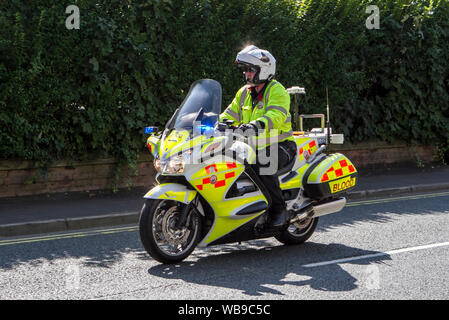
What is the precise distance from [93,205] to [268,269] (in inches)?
169

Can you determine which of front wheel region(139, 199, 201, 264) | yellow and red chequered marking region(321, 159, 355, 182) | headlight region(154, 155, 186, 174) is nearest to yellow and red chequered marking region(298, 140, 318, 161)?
yellow and red chequered marking region(321, 159, 355, 182)

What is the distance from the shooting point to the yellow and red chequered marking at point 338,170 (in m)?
6.88

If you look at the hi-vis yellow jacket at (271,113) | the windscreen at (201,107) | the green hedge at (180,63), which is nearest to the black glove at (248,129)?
the hi-vis yellow jacket at (271,113)

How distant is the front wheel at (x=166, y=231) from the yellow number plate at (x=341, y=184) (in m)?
1.72

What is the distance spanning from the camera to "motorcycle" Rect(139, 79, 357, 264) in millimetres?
5781

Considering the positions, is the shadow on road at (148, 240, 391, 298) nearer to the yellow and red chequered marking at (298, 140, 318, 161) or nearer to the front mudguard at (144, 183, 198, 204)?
the front mudguard at (144, 183, 198, 204)

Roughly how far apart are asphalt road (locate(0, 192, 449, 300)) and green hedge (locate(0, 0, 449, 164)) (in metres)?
2.45

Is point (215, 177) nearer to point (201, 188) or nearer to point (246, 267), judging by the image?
point (201, 188)

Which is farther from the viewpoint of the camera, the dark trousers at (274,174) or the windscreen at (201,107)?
the dark trousers at (274,174)

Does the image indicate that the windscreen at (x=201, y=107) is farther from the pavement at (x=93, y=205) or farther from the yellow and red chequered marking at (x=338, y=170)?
the pavement at (x=93, y=205)
